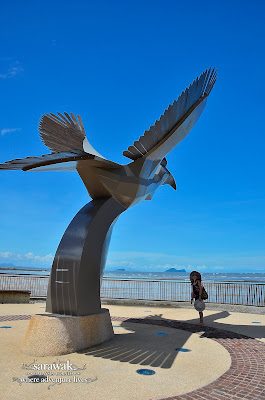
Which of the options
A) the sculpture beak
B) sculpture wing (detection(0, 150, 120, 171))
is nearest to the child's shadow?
sculpture wing (detection(0, 150, 120, 171))

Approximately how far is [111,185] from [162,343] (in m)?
3.87

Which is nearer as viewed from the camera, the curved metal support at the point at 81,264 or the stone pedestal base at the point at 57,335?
the stone pedestal base at the point at 57,335

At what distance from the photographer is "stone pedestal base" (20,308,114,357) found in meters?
6.48

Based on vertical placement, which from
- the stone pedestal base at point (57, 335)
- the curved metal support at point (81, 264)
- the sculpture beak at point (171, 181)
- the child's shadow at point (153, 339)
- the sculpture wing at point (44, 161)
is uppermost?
the sculpture beak at point (171, 181)

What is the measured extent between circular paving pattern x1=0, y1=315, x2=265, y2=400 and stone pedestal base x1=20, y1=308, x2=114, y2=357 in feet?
8.97

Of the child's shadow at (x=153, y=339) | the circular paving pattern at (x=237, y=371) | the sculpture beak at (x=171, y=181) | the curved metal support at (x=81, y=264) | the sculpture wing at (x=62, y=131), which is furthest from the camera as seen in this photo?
the sculpture beak at (x=171, y=181)

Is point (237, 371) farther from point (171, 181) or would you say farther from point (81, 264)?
point (171, 181)

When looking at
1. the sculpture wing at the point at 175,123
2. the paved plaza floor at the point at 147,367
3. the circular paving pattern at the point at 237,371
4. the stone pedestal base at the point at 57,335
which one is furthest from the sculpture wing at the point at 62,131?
the circular paving pattern at the point at 237,371

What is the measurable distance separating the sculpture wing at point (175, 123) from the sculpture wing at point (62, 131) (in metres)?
1.14

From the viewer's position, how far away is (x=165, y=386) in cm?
502

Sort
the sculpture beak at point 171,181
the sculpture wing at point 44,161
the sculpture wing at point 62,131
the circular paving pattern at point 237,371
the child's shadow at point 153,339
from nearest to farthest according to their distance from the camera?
the circular paving pattern at point 237,371
the sculpture wing at point 44,161
the child's shadow at point 153,339
the sculpture wing at point 62,131
the sculpture beak at point 171,181

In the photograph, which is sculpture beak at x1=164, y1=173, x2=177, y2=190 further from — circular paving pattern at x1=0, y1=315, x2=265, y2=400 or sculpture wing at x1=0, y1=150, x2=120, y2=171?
sculpture wing at x1=0, y1=150, x2=120, y2=171

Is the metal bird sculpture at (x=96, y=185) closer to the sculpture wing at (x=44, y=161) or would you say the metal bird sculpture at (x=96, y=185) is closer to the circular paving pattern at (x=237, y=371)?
the sculpture wing at (x=44, y=161)

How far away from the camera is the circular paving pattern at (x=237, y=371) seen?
476 centimetres
